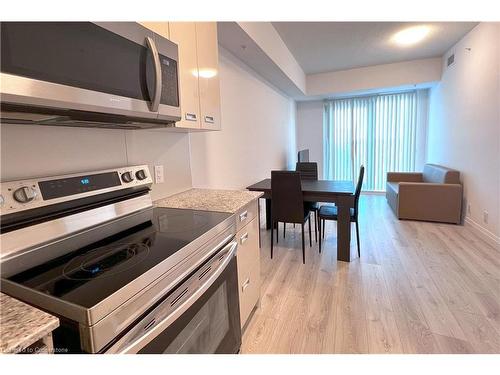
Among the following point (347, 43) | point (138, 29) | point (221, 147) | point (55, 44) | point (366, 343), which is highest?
point (347, 43)

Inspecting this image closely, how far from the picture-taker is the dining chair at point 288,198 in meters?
2.79

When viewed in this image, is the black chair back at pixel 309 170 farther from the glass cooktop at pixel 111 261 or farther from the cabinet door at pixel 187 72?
the glass cooktop at pixel 111 261

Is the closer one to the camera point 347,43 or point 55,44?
point 55,44

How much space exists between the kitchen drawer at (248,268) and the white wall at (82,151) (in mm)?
646

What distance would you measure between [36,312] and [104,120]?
0.77 metres

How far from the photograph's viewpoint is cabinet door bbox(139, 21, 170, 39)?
126cm

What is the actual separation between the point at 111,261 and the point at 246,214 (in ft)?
3.01

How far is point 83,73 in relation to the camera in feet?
2.95

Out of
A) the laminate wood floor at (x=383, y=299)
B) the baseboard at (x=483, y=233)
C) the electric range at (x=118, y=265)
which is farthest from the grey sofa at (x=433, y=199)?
the electric range at (x=118, y=265)

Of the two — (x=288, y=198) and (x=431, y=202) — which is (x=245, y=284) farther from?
(x=431, y=202)
